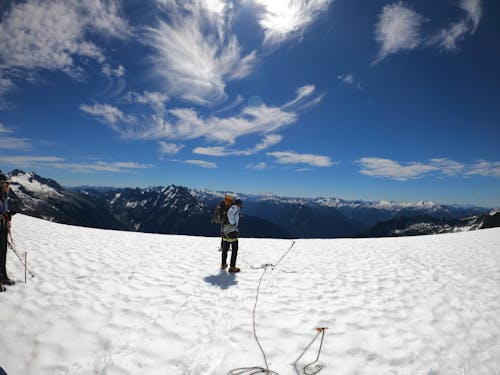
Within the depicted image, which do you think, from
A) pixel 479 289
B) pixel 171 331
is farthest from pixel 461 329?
pixel 171 331

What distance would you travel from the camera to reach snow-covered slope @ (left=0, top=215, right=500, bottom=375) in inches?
203

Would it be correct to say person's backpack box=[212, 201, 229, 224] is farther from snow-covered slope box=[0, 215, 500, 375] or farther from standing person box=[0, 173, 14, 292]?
standing person box=[0, 173, 14, 292]

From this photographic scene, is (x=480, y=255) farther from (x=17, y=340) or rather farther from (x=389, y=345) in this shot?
(x=17, y=340)

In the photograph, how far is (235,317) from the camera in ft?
23.0

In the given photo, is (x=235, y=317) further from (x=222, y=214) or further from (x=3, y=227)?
(x=3, y=227)

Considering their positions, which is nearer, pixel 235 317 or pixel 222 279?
pixel 235 317

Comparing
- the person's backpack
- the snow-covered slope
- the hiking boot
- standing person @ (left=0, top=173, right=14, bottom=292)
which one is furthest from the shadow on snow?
standing person @ (left=0, top=173, right=14, bottom=292)

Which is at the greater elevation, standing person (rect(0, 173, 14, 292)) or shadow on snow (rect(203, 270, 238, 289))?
standing person (rect(0, 173, 14, 292))

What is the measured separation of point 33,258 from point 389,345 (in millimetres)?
14046

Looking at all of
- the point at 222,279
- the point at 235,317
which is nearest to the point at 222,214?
the point at 222,279

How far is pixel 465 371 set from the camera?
16.5ft

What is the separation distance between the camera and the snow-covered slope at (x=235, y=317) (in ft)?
16.9

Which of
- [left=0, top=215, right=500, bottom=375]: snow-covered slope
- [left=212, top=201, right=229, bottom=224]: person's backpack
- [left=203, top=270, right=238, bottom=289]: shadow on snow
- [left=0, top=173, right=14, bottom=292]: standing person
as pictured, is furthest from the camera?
[left=212, top=201, right=229, bottom=224]: person's backpack

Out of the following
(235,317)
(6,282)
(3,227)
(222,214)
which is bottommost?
(235,317)
